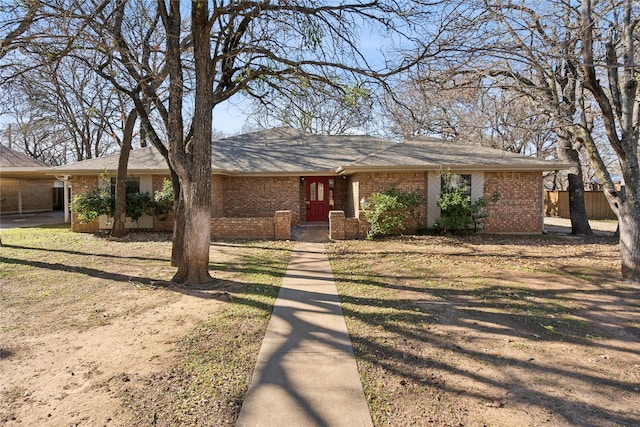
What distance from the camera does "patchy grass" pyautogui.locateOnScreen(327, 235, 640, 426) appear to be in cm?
306

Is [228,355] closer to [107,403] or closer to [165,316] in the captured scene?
[107,403]

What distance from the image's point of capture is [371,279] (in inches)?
293

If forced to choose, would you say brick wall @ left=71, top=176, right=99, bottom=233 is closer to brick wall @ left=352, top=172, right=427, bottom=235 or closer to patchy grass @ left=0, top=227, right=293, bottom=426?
patchy grass @ left=0, top=227, right=293, bottom=426

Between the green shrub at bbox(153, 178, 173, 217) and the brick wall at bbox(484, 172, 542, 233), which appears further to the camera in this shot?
the green shrub at bbox(153, 178, 173, 217)

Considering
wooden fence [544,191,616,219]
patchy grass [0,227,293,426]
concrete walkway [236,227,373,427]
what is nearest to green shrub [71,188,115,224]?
patchy grass [0,227,293,426]

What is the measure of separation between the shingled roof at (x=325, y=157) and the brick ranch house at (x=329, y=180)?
4 centimetres

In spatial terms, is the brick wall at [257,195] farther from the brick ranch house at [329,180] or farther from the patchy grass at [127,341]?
the patchy grass at [127,341]

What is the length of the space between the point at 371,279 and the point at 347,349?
3.40m

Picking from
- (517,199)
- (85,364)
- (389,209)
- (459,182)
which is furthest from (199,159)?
(517,199)

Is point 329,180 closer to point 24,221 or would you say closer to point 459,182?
point 459,182

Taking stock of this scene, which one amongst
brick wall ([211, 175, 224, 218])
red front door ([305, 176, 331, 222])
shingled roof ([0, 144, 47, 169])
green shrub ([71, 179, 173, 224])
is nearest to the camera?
green shrub ([71, 179, 173, 224])

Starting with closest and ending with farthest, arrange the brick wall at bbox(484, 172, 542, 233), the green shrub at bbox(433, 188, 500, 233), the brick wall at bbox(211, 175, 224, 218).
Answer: the green shrub at bbox(433, 188, 500, 233) < the brick wall at bbox(484, 172, 542, 233) < the brick wall at bbox(211, 175, 224, 218)

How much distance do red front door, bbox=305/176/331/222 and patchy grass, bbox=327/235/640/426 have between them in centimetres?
827

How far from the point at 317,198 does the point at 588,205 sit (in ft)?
61.2
